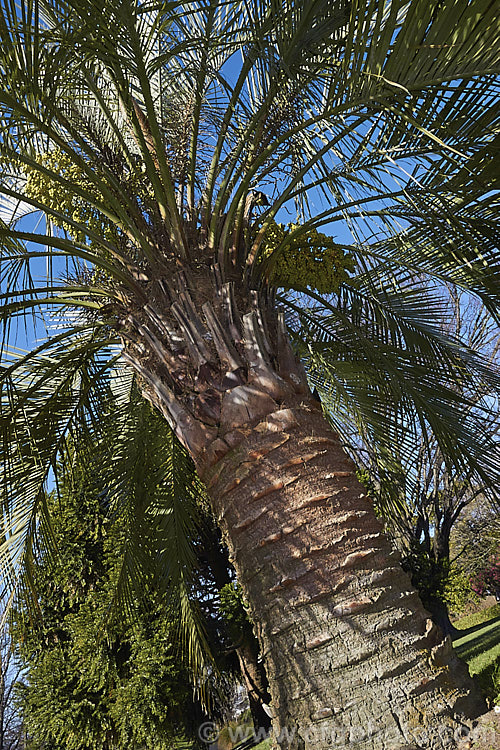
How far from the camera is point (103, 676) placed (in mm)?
7480

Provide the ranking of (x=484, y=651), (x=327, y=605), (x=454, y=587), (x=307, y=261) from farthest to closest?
(x=484, y=651), (x=454, y=587), (x=307, y=261), (x=327, y=605)

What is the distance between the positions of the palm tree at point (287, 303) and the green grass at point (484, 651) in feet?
2.68

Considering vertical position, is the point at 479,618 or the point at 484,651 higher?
the point at 479,618

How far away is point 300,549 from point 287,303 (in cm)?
297

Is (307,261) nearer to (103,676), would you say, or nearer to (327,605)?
(327,605)

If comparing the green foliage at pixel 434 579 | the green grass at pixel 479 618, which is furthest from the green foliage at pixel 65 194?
the green grass at pixel 479 618

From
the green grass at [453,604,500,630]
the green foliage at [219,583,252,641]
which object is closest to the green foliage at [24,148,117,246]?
the green foliage at [219,583,252,641]

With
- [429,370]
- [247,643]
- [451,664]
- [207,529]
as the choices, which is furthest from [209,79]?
[247,643]

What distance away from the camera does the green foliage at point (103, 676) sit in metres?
7.29

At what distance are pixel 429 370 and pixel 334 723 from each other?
3.16m

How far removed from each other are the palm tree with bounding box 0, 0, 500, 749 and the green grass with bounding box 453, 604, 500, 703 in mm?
817

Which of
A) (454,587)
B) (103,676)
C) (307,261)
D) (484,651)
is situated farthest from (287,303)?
(484,651)

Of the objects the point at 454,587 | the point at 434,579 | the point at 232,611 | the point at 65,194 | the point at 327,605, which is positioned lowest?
the point at 327,605

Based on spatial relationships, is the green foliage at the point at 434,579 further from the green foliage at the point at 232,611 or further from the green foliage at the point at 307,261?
the green foliage at the point at 307,261
